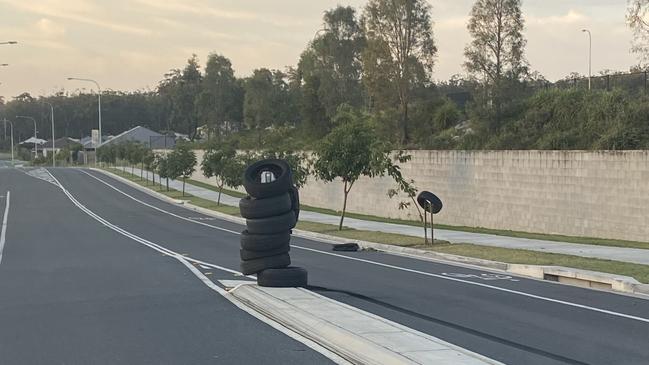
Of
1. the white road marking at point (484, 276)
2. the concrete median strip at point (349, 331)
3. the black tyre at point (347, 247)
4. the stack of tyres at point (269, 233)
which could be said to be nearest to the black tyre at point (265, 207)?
the stack of tyres at point (269, 233)

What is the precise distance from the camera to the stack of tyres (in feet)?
42.9

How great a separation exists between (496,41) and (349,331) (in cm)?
2775

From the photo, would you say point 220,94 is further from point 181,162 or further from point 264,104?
point 181,162

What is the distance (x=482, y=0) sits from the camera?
35.0m

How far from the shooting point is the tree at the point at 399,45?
42.8 meters

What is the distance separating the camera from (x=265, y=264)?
42.9 ft

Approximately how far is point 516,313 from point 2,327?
704 centimetres

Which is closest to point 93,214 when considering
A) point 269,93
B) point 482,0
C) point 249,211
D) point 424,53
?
point 424,53

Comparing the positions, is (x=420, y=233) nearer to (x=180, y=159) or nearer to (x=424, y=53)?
(x=424, y=53)

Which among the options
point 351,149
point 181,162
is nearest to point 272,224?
point 351,149

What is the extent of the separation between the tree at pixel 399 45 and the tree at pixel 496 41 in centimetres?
800

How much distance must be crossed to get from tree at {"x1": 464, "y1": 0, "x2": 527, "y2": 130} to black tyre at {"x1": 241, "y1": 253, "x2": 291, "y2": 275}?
24.0 metres

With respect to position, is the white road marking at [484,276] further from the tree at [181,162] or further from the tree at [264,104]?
the tree at [264,104]

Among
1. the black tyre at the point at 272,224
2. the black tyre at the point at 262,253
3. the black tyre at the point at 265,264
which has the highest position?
the black tyre at the point at 272,224
